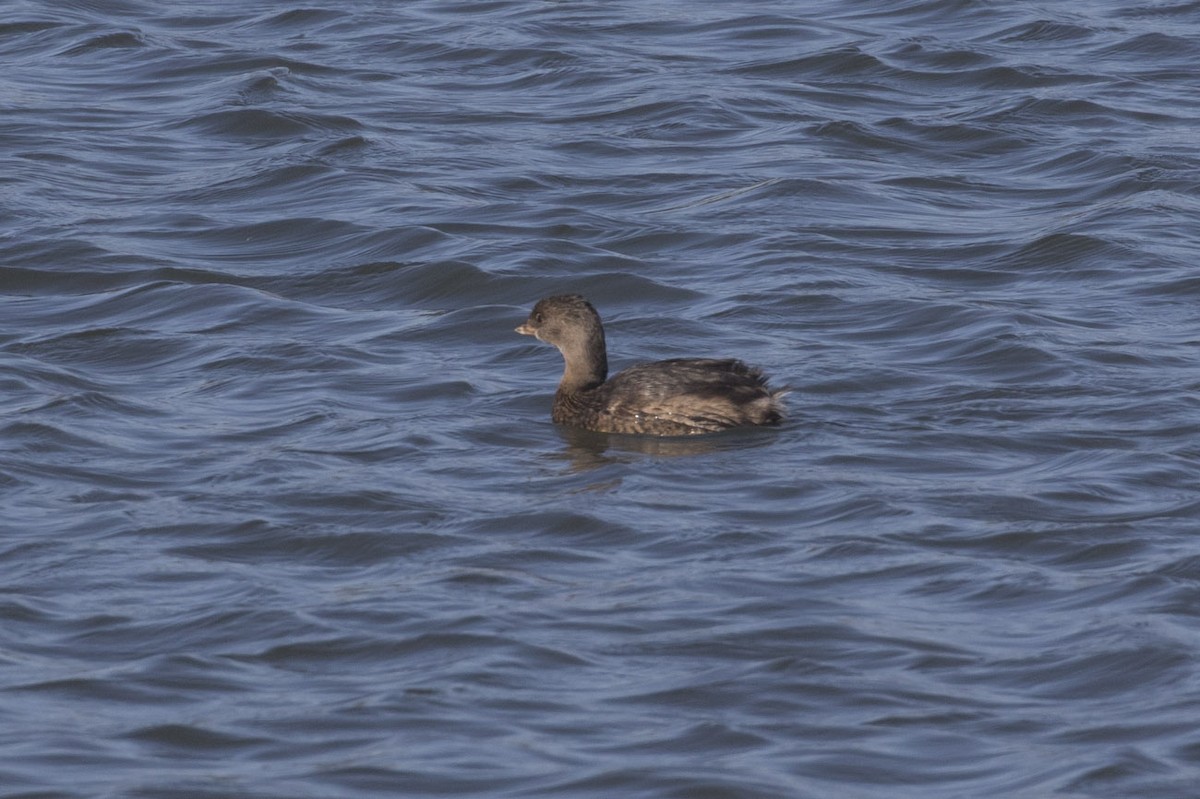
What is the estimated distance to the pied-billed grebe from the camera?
36.8 ft

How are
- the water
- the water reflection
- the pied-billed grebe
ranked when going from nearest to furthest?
the water
the water reflection
the pied-billed grebe

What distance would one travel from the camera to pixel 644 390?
11.4 m

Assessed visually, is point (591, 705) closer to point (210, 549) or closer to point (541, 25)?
point (210, 549)

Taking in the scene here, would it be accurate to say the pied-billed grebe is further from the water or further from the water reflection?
the water

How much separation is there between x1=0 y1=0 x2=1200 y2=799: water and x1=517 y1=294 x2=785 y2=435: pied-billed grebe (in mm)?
167

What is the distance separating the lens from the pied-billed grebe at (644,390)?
36.8 feet

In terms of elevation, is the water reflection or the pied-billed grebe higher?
the pied-billed grebe

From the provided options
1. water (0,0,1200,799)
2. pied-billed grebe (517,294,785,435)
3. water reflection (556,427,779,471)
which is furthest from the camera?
pied-billed grebe (517,294,785,435)

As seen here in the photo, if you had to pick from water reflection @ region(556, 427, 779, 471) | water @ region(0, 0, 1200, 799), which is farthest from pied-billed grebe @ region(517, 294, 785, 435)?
water @ region(0, 0, 1200, 799)

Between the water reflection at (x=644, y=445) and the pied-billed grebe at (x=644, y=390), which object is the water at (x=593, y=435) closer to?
the water reflection at (x=644, y=445)

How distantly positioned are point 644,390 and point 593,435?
36 centimetres

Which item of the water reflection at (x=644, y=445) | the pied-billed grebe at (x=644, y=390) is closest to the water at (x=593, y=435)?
the water reflection at (x=644, y=445)

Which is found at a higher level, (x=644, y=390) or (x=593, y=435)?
(x=644, y=390)

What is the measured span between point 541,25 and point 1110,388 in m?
9.97
